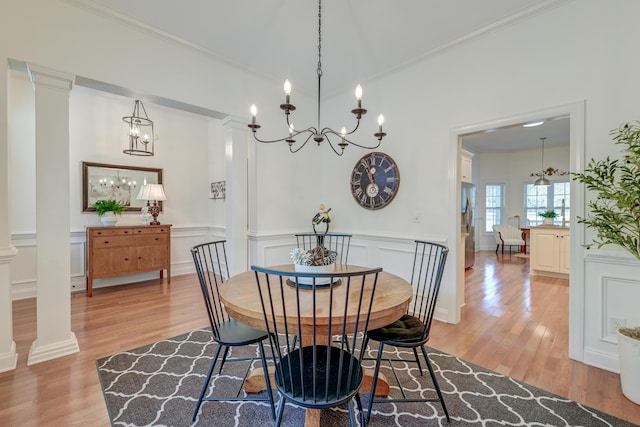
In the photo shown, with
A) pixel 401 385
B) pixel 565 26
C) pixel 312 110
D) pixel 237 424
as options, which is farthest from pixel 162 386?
pixel 565 26

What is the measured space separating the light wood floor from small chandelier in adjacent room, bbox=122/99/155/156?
2.18 metres

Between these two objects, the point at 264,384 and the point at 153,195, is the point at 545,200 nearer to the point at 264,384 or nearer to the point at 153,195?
the point at 264,384

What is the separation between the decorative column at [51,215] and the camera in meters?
2.31

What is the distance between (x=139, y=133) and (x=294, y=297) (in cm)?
456

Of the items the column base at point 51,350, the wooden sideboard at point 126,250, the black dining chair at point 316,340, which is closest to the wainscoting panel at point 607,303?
the black dining chair at point 316,340

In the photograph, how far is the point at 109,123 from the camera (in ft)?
14.9

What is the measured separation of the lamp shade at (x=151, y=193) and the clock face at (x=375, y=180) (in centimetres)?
310

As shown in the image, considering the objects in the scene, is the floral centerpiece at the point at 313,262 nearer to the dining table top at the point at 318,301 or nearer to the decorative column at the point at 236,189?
the dining table top at the point at 318,301

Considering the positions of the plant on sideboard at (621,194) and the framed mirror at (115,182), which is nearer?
the plant on sideboard at (621,194)

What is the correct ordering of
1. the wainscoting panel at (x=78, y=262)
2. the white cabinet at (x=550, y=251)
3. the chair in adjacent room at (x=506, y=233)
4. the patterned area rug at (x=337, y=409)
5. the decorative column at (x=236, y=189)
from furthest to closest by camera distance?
the chair in adjacent room at (x=506, y=233) < the white cabinet at (x=550, y=251) < the wainscoting panel at (x=78, y=262) < the decorative column at (x=236, y=189) < the patterned area rug at (x=337, y=409)

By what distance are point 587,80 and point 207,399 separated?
3.60 metres

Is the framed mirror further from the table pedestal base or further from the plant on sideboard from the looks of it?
the plant on sideboard

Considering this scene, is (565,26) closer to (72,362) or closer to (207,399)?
(207,399)

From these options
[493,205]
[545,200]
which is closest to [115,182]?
[493,205]
